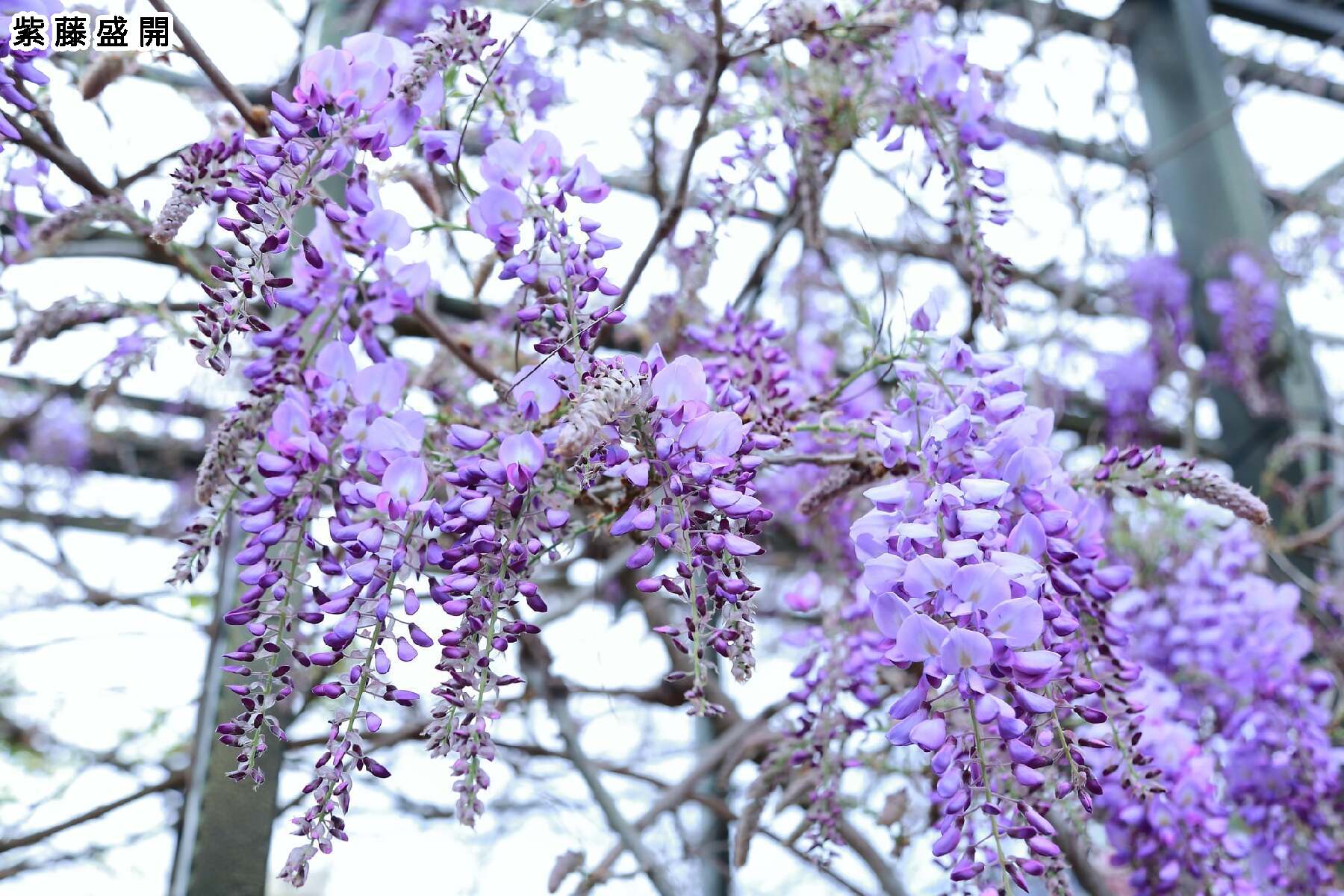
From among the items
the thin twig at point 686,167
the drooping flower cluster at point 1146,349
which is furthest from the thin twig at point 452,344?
the drooping flower cluster at point 1146,349

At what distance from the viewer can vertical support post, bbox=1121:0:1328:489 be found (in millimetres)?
2199

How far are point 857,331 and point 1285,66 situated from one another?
146 centimetres

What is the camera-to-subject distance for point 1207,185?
2391 mm

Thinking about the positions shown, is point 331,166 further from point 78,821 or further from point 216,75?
point 78,821

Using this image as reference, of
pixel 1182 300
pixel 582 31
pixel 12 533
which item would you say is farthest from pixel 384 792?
pixel 1182 300

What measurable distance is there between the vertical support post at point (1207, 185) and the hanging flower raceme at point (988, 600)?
1.75m

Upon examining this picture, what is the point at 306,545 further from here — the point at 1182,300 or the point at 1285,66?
the point at 1285,66

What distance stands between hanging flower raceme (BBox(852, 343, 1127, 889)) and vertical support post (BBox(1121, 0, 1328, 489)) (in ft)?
5.73

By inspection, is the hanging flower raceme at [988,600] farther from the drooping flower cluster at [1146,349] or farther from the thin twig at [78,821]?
the drooping flower cluster at [1146,349]

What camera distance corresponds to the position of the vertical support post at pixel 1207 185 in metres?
2.20

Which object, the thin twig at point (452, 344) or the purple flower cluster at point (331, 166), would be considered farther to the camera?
the thin twig at point (452, 344)

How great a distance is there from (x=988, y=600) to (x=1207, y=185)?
221cm

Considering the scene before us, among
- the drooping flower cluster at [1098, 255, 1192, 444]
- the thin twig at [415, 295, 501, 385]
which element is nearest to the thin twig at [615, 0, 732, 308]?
the thin twig at [415, 295, 501, 385]

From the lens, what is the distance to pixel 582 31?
1.45 meters
